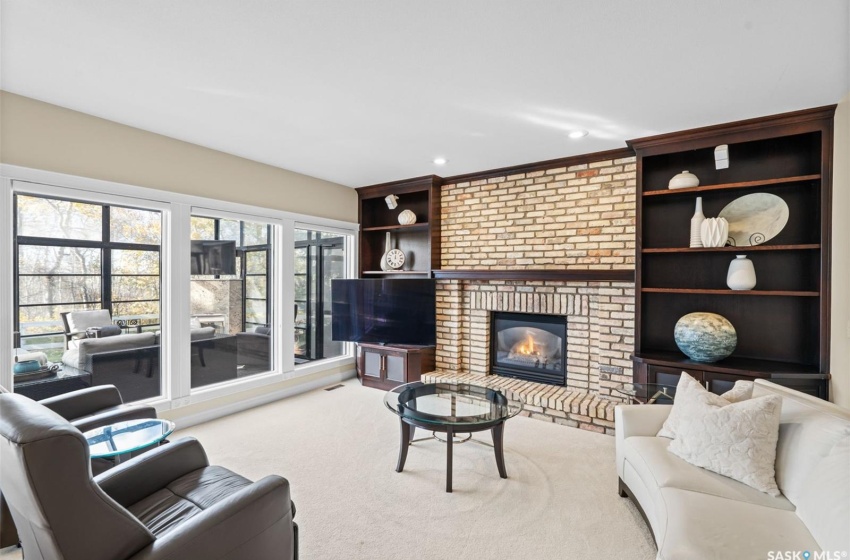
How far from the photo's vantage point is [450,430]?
2.41m

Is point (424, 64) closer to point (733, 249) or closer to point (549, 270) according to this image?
point (549, 270)

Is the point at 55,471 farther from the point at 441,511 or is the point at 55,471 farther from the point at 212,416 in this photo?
the point at 212,416

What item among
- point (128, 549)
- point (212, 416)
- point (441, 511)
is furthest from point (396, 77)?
point (212, 416)

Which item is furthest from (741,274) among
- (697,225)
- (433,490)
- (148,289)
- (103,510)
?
(148,289)

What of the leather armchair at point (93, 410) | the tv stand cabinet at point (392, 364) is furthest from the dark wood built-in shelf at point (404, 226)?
the leather armchair at point (93, 410)

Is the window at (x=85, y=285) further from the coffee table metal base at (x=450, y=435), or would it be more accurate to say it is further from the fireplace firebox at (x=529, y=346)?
the fireplace firebox at (x=529, y=346)

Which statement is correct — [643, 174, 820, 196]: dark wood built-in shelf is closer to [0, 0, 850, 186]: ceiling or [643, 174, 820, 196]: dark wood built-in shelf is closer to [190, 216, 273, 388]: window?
[0, 0, 850, 186]: ceiling

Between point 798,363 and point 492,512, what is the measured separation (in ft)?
8.95

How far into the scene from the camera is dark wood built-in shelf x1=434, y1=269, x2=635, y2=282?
342 centimetres

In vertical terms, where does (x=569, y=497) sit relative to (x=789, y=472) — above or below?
below

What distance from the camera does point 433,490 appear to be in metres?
2.41

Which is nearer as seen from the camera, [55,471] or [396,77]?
[55,471]

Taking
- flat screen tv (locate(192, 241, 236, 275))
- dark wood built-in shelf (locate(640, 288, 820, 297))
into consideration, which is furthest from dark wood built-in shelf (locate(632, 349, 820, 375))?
flat screen tv (locate(192, 241, 236, 275))

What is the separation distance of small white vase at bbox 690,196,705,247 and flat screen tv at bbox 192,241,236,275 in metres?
4.29
